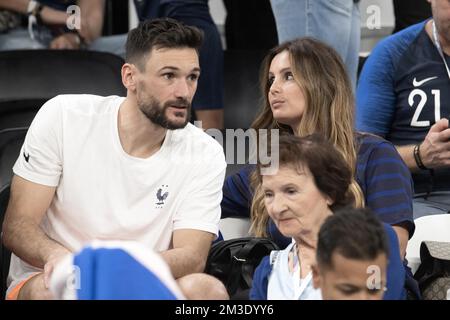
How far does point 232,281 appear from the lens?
283cm

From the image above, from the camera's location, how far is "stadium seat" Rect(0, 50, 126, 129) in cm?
387

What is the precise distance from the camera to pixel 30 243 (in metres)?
2.81

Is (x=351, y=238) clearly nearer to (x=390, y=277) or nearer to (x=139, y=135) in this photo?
(x=390, y=277)

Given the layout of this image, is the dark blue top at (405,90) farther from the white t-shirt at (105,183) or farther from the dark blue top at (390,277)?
the dark blue top at (390,277)

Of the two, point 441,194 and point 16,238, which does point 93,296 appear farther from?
point 441,194

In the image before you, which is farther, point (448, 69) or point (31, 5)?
point (31, 5)

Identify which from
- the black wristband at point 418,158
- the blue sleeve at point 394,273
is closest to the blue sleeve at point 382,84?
the black wristband at point 418,158

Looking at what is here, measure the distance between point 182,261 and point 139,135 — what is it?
1.44 feet

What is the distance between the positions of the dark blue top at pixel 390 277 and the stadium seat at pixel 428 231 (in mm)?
525

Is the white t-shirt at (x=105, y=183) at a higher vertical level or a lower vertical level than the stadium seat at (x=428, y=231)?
higher

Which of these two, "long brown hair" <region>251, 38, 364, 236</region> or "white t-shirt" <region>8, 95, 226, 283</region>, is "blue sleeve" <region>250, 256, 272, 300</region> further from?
"long brown hair" <region>251, 38, 364, 236</region>

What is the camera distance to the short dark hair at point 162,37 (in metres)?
3.03
